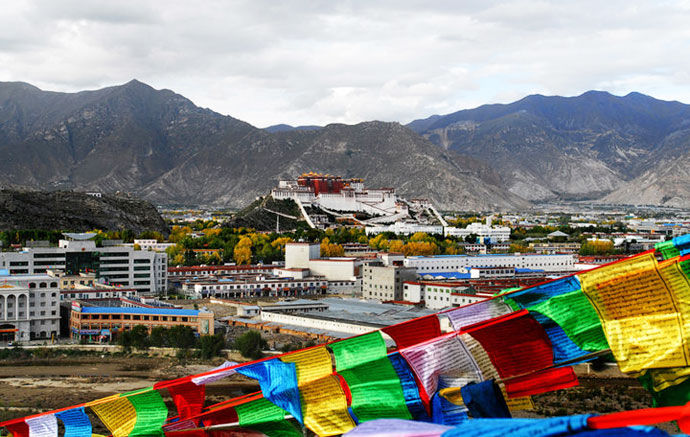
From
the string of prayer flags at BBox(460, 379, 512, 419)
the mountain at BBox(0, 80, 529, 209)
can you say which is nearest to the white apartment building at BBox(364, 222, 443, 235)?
the mountain at BBox(0, 80, 529, 209)

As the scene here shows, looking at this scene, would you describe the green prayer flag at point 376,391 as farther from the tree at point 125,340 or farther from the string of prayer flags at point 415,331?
the tree at point 125,340

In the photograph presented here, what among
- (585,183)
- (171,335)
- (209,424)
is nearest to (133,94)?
(585,183)

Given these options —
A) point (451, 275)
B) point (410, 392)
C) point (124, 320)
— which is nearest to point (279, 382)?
point (410, 392)

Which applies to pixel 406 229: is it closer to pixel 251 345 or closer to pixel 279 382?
pixel 251 345

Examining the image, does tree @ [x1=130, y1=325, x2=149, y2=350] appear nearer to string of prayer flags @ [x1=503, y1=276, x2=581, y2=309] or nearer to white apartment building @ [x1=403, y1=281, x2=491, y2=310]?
white apartment building @ [x1=403, y1=281, x2=491, y2=310]

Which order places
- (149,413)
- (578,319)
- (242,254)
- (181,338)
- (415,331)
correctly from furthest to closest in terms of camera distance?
(242,254) < (181,338) < (149,413) < (415,331) < (578,319)
